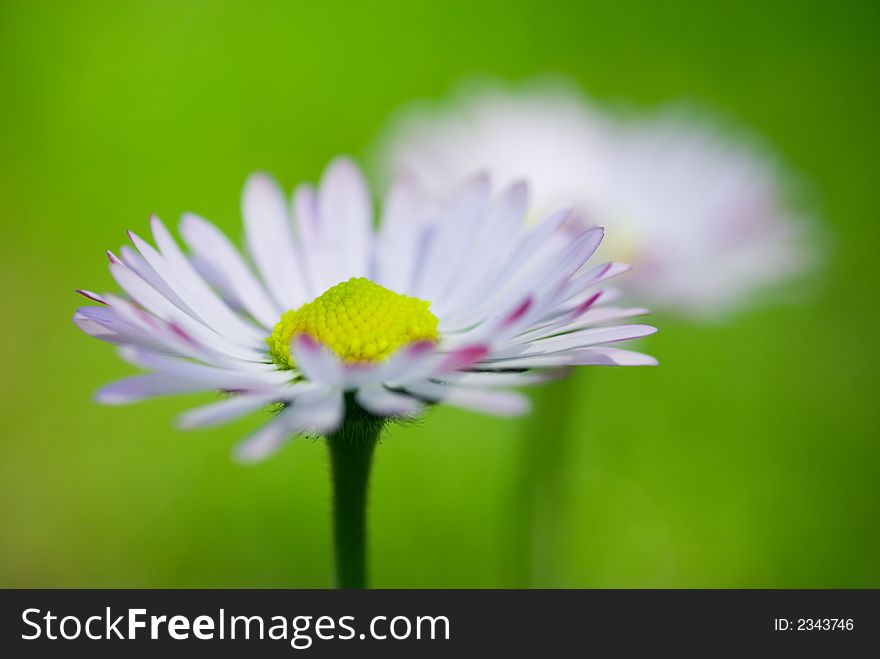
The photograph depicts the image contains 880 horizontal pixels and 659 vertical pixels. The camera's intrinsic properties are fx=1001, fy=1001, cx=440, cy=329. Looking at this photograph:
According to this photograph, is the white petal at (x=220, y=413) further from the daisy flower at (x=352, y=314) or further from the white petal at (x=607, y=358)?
the white petal at (x=607, y=358)

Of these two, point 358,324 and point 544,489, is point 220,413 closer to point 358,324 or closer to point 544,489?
point 358,324

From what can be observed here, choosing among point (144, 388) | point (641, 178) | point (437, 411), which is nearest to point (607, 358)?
point (144, 388)

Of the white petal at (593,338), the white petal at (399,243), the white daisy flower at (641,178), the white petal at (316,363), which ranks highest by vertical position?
the white daisy flower at (641,178)

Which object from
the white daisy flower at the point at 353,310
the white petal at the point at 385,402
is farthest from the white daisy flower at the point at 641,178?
the white petal at the point at 385,402

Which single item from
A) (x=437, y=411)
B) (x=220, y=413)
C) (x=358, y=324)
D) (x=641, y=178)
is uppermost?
(x=641, y=178)

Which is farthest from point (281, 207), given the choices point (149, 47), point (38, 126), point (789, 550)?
point (149, 47)

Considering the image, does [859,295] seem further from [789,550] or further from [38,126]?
[38,126]
